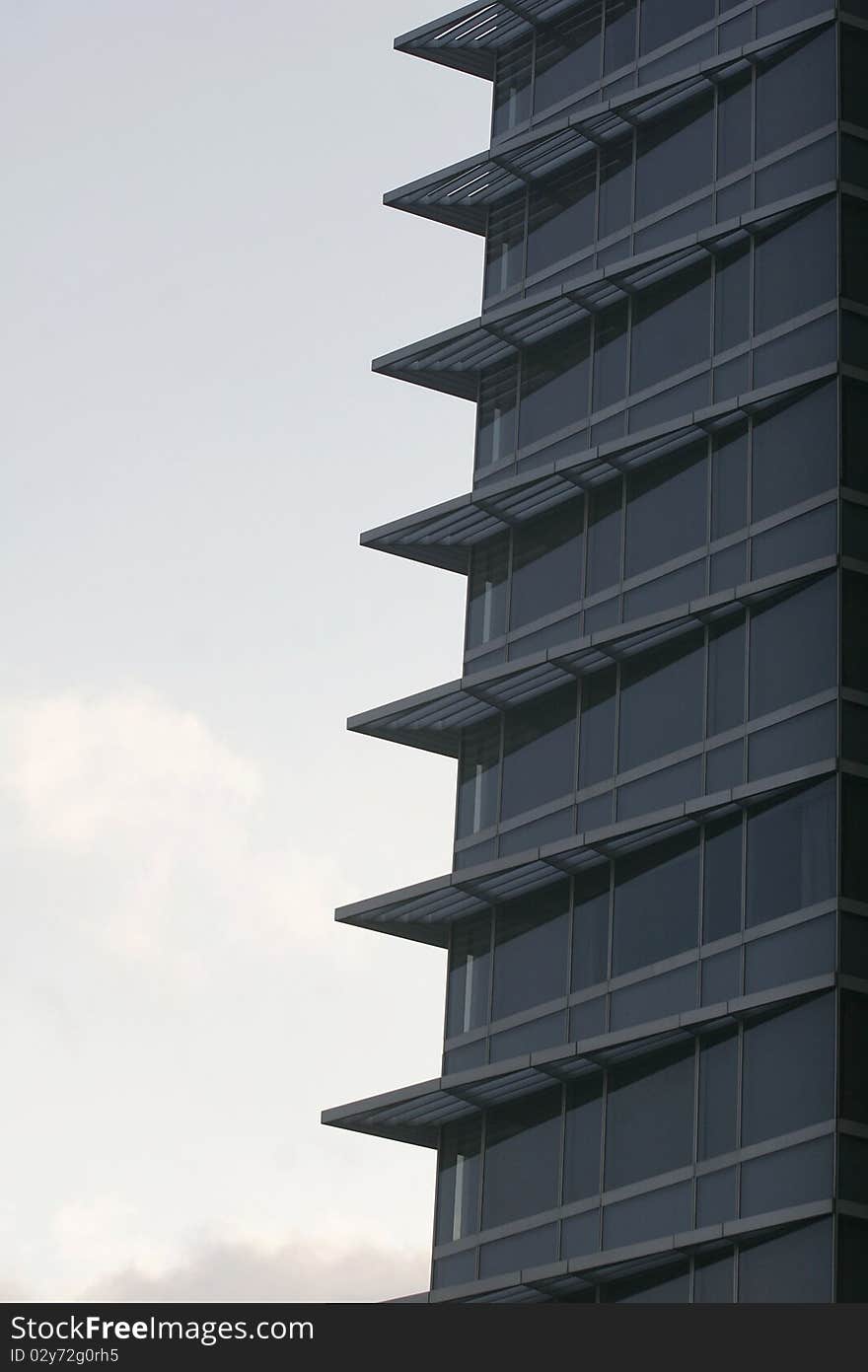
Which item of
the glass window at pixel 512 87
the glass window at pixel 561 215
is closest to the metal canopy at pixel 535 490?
the glass window at pixel 561 215

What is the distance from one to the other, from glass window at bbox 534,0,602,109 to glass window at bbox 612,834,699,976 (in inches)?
728

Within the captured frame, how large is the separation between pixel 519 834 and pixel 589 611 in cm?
461

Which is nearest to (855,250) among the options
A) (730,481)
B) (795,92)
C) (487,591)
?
(795,92)

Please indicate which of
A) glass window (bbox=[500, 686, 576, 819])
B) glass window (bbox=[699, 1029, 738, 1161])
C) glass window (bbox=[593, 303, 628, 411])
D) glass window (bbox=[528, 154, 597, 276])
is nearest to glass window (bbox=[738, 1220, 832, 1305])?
glass window (bbox=[699, 1029, 738, 1161])

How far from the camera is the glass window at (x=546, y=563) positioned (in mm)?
61375

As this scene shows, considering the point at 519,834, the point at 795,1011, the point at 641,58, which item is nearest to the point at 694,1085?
the point at 795,1011

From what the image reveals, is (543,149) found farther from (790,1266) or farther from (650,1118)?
(790,1266)

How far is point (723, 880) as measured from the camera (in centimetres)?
5481

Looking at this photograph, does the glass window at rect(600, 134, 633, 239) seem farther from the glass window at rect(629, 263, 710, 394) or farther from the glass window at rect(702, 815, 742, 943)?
the glass window at rect(702, 815, 742, 943)

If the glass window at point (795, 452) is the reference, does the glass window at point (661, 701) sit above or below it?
below

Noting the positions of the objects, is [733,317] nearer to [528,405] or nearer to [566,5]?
[528,405]

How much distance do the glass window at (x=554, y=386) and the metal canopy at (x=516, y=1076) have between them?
13.9 metres

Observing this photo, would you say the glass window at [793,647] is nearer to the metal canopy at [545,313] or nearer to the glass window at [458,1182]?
the metal canopy at [545,313]

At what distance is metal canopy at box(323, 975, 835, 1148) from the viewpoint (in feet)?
174
